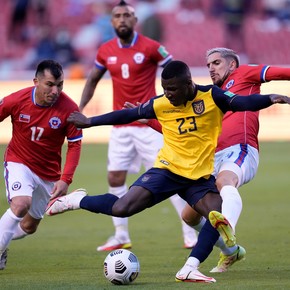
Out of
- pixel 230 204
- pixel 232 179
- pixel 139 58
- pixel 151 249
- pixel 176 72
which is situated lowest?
pixel 151 249

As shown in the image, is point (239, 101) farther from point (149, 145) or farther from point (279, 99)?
point (149, 145)

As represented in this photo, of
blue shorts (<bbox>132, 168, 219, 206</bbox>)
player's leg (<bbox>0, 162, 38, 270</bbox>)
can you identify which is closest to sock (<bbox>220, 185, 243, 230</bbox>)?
blue shorts (<bbox>132, 168, 219, 206</bbox>)

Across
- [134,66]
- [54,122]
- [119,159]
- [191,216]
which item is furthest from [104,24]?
[191,216]

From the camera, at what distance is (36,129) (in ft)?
27.9

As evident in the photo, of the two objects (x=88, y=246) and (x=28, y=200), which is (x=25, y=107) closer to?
(x=28, y=200)

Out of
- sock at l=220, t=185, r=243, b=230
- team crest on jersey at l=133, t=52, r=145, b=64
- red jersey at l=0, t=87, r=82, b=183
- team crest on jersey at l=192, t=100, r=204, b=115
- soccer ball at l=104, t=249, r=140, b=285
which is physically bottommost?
soccer ball at l=104, t=249, r=140, b=285

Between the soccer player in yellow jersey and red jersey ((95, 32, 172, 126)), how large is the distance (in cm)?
320

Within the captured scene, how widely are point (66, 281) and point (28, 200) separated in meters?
1.06

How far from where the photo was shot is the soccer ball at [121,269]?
731 cm

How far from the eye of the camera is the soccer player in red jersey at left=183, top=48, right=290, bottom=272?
798cm

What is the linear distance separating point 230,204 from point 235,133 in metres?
1.04

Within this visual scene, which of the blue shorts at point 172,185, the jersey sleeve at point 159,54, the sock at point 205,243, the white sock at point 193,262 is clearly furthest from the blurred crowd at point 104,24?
the white sock at point 193,262

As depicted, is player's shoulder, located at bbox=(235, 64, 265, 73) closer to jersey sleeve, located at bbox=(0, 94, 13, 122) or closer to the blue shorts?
the blue shorts

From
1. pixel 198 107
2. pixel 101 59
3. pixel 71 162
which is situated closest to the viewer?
pixel 198 107
